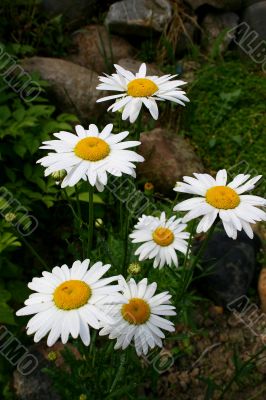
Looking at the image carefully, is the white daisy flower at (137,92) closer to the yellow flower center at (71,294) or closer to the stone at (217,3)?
the yellow flower center at (71,294)

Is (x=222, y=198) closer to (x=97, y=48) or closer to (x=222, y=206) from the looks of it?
(x=222, y=206)

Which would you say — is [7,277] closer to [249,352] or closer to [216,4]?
[249,352]

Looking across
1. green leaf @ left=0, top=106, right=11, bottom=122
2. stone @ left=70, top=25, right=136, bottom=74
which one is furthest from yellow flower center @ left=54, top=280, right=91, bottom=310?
stone @ left=70, top=25, right=136, bottom=74

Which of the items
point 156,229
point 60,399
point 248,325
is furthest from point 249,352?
point 156,229

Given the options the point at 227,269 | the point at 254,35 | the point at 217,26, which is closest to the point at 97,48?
the point at 217,26

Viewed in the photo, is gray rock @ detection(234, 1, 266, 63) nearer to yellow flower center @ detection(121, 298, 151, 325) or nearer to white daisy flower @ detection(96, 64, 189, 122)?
white daisy flower @ detection(96, 64, 189, 122)
